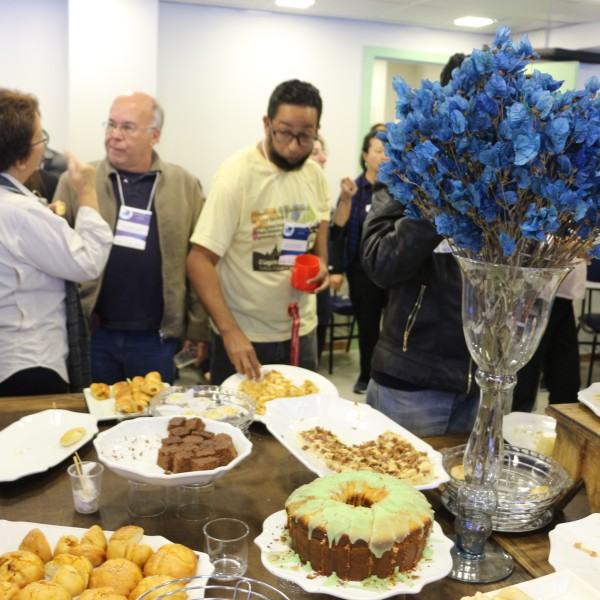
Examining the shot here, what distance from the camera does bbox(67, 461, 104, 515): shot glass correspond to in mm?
1333

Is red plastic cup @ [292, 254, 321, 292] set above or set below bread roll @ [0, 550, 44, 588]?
above

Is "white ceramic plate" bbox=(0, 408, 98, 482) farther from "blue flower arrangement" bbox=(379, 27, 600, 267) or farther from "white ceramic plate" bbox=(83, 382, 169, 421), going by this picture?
"blue flower arrangement" bbox=(379, 27, 600, 267)

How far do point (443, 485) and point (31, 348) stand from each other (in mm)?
1355

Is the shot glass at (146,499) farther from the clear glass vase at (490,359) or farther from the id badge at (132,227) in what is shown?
the id badge at (132,227)

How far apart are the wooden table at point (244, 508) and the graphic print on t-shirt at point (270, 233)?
1.01 m

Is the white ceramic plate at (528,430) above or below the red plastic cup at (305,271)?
below

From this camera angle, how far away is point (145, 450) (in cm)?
149

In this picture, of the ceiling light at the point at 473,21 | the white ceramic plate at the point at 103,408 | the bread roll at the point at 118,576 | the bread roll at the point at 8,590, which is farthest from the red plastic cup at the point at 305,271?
the ceiling light at the point at 473,21

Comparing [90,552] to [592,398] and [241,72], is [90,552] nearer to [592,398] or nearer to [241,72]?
[592,398]

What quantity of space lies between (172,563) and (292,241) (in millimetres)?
1672

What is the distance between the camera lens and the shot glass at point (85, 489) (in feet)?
4.37

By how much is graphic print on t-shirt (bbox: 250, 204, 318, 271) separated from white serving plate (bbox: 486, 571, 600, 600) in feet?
5.59

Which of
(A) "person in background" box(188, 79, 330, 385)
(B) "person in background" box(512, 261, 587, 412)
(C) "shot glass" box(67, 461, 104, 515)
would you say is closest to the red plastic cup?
(A) "person in background" box(188, 79, 330, 385)

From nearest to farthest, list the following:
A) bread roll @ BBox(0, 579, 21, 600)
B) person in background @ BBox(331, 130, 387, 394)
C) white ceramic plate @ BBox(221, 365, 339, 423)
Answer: bread roll @ BBox(0, 579, 21, 600), white ceramic plate @ BBox(221, 365, 339, 423), person in background @ BBox(331, 130, 387, 394)
